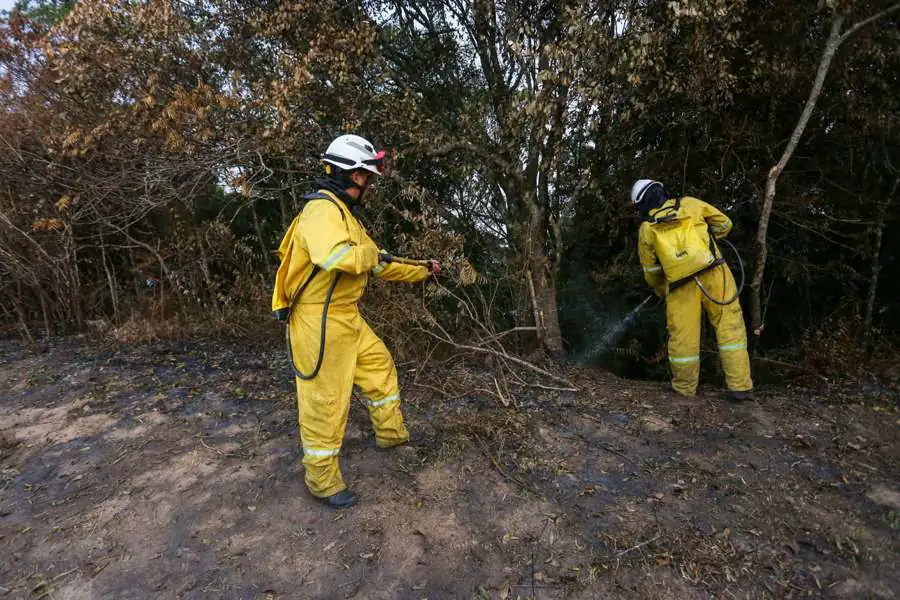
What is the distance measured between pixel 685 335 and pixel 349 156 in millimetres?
2997

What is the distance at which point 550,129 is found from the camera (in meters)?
4.41

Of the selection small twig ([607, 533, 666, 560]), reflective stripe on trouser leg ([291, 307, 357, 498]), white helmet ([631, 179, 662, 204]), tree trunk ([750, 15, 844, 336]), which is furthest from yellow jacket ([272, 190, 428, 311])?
tree trunk ([750, 15, 844, 336])

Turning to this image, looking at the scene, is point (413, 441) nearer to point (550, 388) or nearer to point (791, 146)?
point (550, 388)

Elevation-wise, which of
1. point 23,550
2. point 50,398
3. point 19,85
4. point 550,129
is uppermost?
point 19,85

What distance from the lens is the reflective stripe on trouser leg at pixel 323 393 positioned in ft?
9.33

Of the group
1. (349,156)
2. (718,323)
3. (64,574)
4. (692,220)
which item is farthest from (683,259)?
(64,574)

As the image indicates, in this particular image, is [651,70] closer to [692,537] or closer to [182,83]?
[692,537]

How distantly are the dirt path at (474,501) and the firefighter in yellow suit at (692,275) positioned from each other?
372 mm

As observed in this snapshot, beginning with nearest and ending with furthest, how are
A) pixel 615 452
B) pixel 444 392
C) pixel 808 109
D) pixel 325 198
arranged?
pixel 325 198
pixel 615 452
pixel 808 109
pixel 444 392

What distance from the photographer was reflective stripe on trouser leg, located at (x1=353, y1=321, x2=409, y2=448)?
10.5ft

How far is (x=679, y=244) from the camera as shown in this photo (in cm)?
402

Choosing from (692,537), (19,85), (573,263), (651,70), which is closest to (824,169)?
(651,70)

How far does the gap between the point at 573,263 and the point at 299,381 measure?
4443 millimetres

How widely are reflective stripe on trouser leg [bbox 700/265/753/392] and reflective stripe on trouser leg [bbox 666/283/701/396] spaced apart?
0.45 ft
